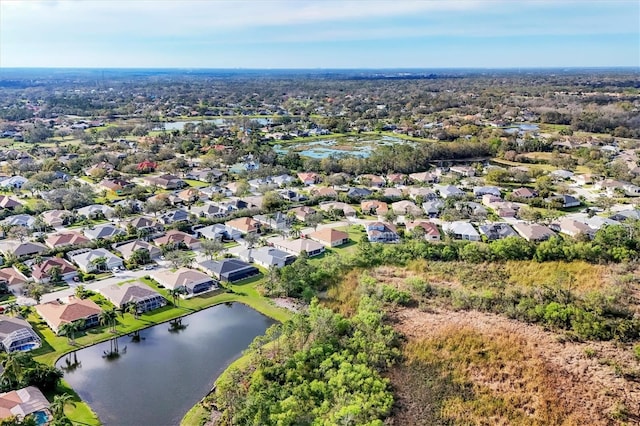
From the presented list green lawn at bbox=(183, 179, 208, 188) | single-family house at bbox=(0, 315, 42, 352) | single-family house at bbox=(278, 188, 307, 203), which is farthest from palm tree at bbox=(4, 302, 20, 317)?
green lawn at bbox=(183, 179, 208, 188)

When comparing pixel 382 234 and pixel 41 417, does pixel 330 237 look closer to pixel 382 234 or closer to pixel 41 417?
pixel 382 234

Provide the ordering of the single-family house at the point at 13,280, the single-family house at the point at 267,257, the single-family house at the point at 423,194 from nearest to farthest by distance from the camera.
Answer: the single-family house at the point at 13,280, the single-family house at the point at 267,257, the single-family house at the point at 423,194

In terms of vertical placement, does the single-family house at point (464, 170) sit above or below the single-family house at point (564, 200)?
above

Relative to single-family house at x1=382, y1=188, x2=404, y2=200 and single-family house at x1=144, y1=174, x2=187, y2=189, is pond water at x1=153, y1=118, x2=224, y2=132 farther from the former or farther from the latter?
single-family house at x1=382, y1=188, x2=404, y2=200

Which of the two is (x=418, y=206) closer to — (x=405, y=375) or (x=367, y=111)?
(x=405, y=375)

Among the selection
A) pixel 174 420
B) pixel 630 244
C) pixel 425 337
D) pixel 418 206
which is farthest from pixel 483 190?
pixel 174 420

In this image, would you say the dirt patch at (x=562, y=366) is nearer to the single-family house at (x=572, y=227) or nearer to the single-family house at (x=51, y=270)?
the single-family house at (x=572, y=227)

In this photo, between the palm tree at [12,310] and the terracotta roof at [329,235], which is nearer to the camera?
the palm tree at [12,310]

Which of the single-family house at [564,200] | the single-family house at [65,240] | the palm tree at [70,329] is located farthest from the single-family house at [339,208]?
the palm tree at [70,329]
